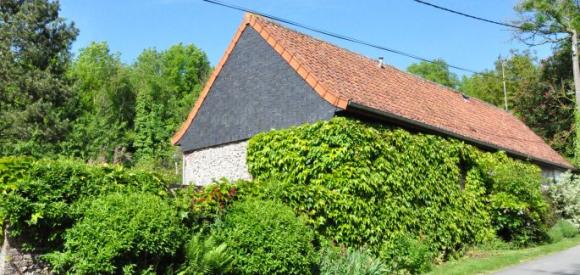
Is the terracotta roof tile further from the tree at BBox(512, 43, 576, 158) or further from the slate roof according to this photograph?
the tree at BBox(512, 43, 576, 158)

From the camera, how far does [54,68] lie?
30.3m

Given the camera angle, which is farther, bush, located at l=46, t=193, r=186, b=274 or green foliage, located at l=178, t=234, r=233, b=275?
green foliage, located at l=178, t=234, r=233, b=275

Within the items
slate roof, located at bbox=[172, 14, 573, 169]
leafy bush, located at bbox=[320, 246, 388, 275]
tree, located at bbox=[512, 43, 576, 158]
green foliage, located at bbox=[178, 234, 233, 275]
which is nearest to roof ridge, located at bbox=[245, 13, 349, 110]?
slate roof, located at bbox=[172, 14, 573, 169]

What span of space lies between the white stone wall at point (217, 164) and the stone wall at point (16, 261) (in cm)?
727

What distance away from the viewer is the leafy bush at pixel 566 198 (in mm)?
20750

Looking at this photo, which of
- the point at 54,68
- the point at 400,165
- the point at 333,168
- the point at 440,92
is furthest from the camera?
the point at 54,68

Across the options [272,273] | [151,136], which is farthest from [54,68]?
[272,273]

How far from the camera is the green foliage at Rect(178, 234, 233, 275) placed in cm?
817

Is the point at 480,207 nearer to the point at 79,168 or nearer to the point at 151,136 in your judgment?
the point at 79,168

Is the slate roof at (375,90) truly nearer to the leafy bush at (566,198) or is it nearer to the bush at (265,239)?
the leafy bush at (566,198)

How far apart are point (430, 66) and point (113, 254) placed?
58249 mm

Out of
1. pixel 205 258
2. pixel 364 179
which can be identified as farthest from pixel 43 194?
pixel 364 179

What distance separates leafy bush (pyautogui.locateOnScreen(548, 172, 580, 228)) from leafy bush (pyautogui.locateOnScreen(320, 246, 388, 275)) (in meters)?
13.4

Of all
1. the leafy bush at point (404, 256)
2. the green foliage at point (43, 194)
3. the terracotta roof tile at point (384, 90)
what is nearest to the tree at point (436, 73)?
the terracotta roof tile at point (384, 90)
